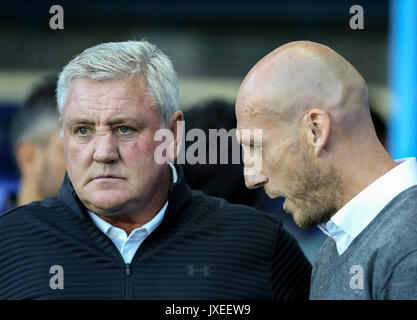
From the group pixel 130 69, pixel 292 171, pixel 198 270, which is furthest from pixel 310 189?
pixel 130 69

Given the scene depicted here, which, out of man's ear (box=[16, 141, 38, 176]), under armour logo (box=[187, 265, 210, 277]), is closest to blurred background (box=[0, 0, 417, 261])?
man's ear (box=[16, 141, 38, 176])

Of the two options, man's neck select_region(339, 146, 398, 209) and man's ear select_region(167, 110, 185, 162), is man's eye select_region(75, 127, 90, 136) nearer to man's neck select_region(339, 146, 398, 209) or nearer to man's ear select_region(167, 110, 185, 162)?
man's ear select_region(167, 110, 185, 162)

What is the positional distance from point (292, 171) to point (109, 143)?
585 millimetres

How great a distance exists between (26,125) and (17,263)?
61.1 inches

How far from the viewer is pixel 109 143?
2.19 m

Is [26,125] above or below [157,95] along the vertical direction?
below

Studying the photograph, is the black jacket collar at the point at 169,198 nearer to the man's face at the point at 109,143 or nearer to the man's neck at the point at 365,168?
the man's face at the point at 109,143

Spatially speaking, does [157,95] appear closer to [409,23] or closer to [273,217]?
[273,217]

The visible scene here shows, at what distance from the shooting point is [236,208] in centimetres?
244

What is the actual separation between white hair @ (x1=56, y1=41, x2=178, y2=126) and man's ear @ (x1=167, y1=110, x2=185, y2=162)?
0.03m

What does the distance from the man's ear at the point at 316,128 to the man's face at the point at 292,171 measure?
0.03 meters

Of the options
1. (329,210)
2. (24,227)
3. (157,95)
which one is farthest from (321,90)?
(24,227)

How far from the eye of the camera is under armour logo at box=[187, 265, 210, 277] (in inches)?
87.0

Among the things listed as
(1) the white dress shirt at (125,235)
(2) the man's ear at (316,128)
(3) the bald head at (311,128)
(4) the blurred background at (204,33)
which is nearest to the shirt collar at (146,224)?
(1) the white dress shirt at (125,235)
